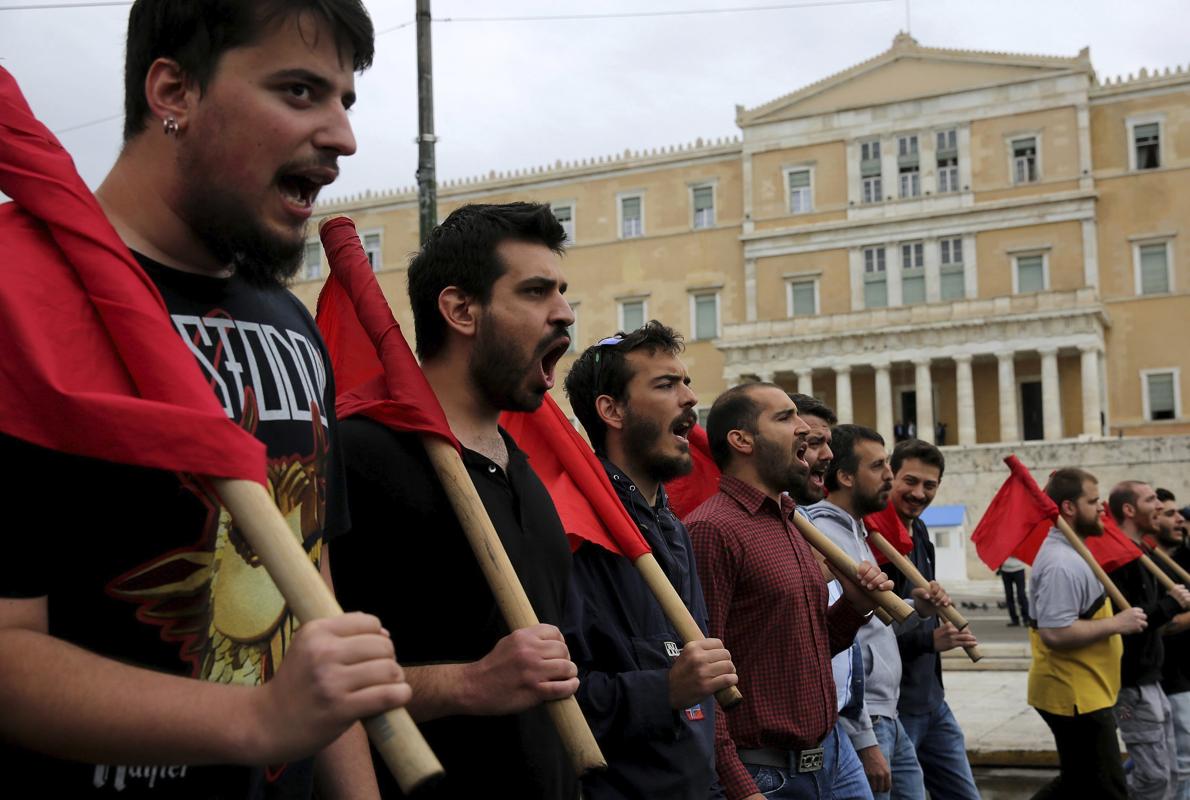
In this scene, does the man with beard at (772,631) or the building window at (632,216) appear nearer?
the man with beard at (772,631)

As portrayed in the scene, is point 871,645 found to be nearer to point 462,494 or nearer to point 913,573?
point 913,573

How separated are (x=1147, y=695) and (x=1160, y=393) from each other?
3588 centimetres

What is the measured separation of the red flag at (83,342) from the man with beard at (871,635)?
392 cm

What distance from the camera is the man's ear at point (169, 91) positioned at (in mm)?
1651

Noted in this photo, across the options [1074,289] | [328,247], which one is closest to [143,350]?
[328,247]

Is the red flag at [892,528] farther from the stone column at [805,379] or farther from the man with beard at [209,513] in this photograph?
the stone column at [805,379]

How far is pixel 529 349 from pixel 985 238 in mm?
41425

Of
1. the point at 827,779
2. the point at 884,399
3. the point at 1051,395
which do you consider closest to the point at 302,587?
the point at 827,779

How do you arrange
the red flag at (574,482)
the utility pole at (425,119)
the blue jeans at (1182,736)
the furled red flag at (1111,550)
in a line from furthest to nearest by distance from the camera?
the utility pole at (425,119) → the furled red flag at (1111,550) → the blue jeans at (1182,736) → the red flag at (574,482)

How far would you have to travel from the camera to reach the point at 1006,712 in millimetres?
9789

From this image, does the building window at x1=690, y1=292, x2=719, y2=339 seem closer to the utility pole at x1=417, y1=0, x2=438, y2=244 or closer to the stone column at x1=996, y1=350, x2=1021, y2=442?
the stone column at x1=996, y1=350, x2=1021, y2=442

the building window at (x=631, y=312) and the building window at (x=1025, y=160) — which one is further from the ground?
the building window at (x=1025, y=160)

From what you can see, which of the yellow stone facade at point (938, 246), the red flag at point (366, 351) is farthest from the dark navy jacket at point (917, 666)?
the yellow stone facade at point (938, 246)

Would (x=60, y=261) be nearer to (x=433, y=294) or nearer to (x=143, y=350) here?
(x=143, y=350)
